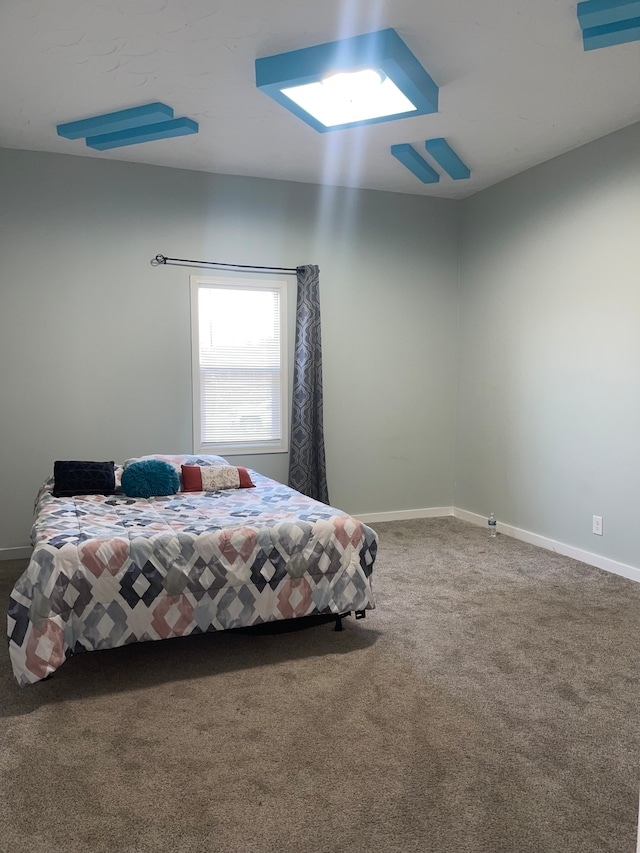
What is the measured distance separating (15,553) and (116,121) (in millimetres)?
2839

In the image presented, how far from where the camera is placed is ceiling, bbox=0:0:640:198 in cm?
271

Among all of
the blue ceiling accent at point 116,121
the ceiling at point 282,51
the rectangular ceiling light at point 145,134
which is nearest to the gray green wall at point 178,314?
the ceiling at point 282,51

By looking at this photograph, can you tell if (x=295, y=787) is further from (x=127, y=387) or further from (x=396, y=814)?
(x=127, y=387)

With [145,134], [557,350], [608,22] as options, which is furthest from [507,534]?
[145,134]

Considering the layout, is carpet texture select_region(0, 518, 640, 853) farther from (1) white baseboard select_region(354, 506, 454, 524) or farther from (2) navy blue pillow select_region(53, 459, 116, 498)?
(1) white baseboard select_region(354, 506, 454, 524)

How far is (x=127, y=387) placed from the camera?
4.62 m

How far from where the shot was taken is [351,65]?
2.99m

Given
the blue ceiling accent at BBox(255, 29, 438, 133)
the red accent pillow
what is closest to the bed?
the red accent pillow

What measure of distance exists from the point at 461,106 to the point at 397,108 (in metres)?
0.42

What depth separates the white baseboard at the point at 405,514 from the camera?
17.7ft

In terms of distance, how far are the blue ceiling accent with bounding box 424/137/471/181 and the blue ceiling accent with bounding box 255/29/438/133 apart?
0.88m

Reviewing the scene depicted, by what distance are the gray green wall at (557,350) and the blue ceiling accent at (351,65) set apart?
57.9 inches

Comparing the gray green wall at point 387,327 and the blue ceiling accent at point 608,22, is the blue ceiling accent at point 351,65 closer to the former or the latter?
the blue ceiling accent at point 608,22

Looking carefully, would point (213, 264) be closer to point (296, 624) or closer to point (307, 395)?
point (307, 395)
